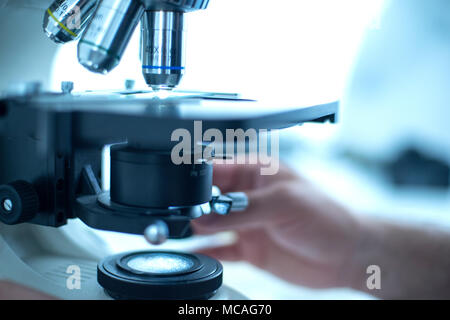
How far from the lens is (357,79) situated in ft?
5.10

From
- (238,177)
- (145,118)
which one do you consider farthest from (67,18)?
(238,177)

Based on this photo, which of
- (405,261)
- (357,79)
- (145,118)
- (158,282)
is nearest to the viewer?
(145,118)

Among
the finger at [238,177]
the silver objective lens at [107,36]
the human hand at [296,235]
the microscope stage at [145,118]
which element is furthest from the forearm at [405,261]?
the silver objective lens at [107,36]

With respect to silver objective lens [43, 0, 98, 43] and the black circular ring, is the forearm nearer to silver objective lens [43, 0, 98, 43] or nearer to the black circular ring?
the black circular ring

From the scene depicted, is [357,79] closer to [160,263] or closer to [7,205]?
[160,263]

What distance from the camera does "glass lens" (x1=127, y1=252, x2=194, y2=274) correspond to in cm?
54

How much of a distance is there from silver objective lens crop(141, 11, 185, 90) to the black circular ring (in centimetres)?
20

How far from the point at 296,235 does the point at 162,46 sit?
1.79 ft

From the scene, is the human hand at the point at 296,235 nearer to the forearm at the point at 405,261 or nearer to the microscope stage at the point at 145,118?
the forearm at the point at 405,261

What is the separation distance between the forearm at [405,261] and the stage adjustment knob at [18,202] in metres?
0.66

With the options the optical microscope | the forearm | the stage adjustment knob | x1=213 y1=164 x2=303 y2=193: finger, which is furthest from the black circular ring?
the forearm
